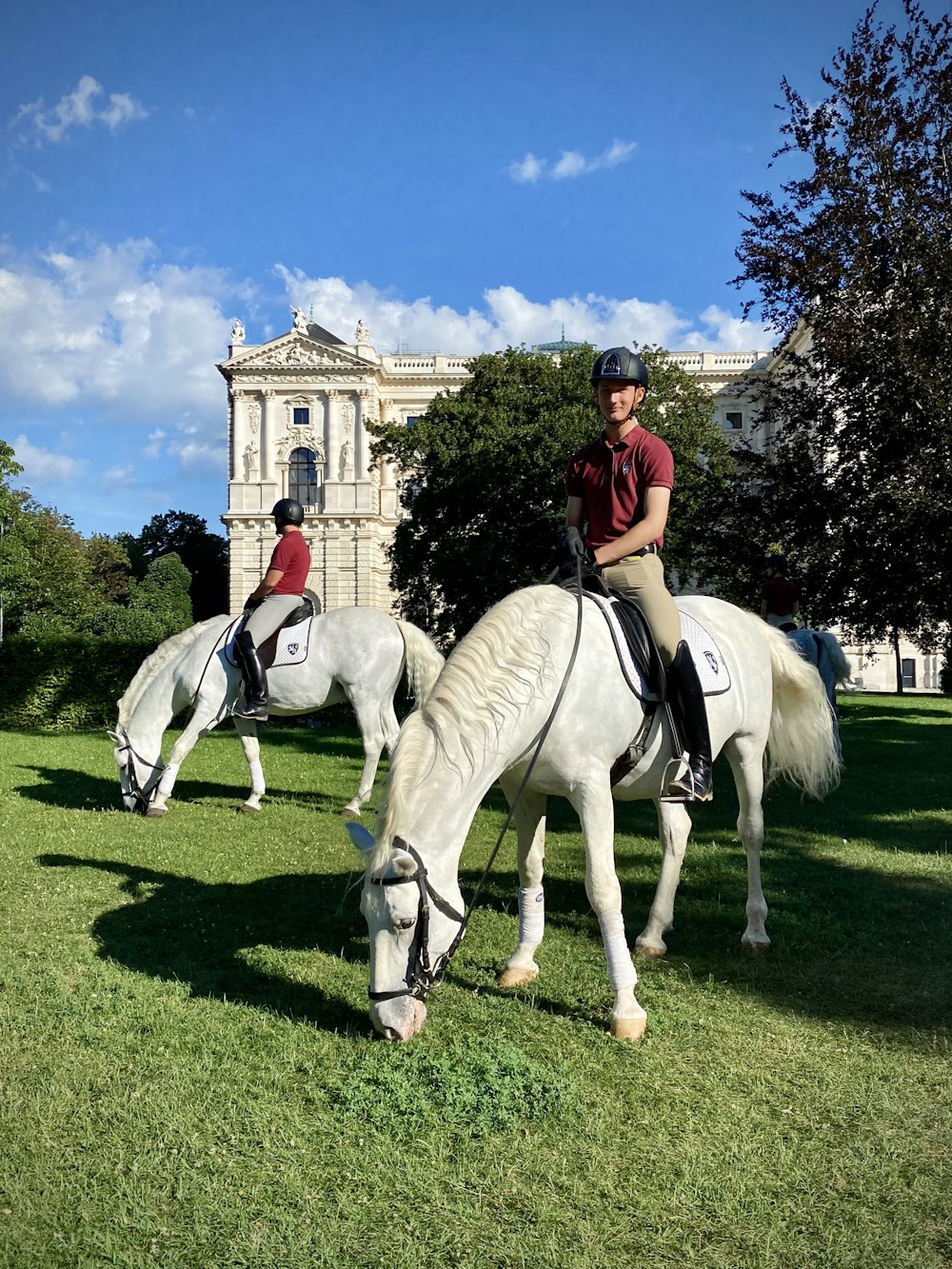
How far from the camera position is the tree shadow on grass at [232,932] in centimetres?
451

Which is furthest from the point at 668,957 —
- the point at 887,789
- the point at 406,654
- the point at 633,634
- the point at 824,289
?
the point at 824,289

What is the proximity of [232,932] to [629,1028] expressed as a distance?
2678mm

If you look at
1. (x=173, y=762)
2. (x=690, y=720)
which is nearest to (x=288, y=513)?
(x=173, y=762)

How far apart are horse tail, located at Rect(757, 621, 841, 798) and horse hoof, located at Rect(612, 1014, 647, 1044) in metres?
2.38

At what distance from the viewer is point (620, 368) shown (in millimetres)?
4523

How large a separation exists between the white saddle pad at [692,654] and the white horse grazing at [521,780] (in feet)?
0.14

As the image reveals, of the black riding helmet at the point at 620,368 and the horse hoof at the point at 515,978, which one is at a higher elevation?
the black riding helmet at the point at 620,368

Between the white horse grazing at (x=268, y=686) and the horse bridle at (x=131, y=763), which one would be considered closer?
the horse bridle at (x=131, y=763)

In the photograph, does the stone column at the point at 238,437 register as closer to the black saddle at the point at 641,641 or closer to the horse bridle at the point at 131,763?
the horse bridle at the point at 131,763

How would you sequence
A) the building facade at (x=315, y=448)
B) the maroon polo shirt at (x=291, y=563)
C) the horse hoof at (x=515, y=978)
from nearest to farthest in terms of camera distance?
the horse hoof at (x=515, y=978) < the maroon polo shirt at (x=291, y=563) < the building facade at (x=315, y=448)

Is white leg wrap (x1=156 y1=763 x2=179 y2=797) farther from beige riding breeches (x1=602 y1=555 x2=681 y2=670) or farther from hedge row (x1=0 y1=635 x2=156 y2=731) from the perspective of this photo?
hedge row (x1=0 y1=635 x2=156 y2=731)

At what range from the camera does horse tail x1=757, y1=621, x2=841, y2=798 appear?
589cm

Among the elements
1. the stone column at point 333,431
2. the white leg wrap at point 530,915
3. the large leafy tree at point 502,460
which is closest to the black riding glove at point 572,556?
the white leg wrap at point 530,915

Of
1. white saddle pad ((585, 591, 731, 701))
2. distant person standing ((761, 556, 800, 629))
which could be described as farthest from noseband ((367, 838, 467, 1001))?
distant person standing ((761, 556, 800, 629))
